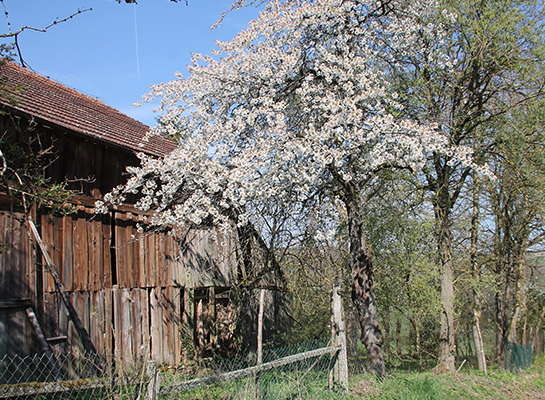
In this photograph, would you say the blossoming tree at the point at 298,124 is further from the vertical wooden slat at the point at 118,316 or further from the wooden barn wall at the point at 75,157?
the vertical wooden slat at the point at 118,316

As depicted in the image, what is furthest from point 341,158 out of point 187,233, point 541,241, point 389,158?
point 541,241

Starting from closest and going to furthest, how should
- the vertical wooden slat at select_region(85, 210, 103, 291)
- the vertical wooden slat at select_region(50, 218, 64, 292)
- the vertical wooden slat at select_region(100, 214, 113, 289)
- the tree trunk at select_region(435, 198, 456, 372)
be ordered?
the vertical wooden slat at select_region(50, 218, 64, 292)
the vertical wooden slat at select_region(85, 210, 103, 291)
the vertical wooden slat at select_region(100, 214, 113, 289)
the tree trunk at select_region(435, 198, 456, 372)

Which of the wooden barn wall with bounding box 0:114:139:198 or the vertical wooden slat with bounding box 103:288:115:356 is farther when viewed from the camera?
the vertical wooden slat with bounding box 103:288:115:356

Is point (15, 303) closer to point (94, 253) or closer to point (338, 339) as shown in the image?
point (94, 253)

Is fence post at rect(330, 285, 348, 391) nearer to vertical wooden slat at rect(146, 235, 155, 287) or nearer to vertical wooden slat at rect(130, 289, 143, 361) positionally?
vertical wooden slat at rect(130, 289, 143, 361)

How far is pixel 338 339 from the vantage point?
6.60 meters

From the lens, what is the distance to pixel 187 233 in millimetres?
8789

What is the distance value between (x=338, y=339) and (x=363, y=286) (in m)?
2.08

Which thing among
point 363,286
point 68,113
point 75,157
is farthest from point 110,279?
point 363,286

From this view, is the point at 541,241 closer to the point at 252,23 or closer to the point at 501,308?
the point at 501,308

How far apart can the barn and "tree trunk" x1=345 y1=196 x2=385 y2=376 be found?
3005 millimetres

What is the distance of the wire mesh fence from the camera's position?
361 cm

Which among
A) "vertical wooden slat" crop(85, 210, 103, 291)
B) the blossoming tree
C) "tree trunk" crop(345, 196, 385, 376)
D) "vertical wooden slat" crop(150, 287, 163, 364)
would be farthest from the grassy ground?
"vertical wooden slat" crop(85, 210, 103, 291)

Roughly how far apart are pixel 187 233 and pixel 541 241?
1167 cm
